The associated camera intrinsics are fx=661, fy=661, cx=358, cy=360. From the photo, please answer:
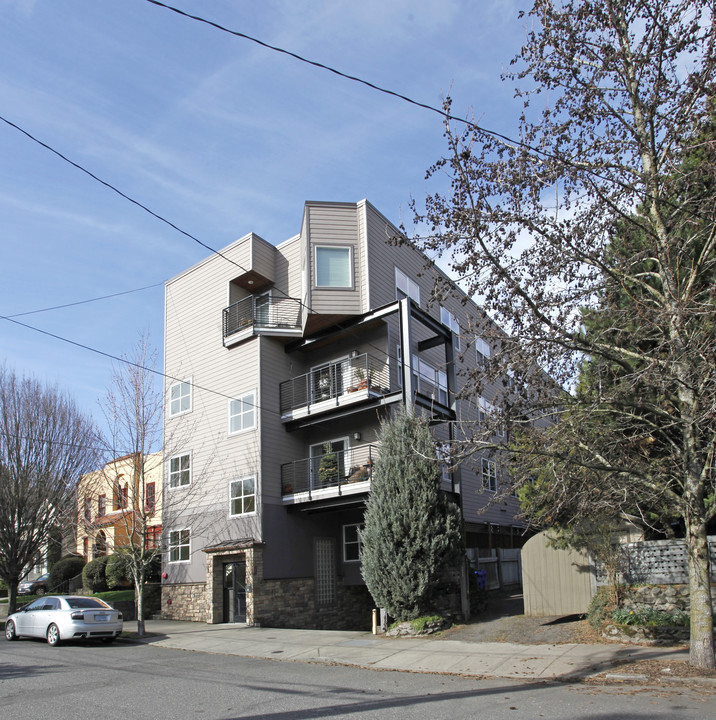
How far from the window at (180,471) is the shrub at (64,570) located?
38.6ft

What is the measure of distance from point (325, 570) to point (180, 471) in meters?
6.75

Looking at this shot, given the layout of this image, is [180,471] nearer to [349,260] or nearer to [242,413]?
[242,413]

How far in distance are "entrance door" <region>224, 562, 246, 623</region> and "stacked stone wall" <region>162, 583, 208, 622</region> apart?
0.86 metres


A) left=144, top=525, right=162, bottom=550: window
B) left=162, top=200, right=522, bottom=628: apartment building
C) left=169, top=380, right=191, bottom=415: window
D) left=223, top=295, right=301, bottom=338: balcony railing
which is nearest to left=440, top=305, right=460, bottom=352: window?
left=162, top=200, right=522, bottom=628: apartment building

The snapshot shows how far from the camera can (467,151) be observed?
10258 millimetres

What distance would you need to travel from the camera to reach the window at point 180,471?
24.8 meters

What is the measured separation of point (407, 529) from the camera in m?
16.5

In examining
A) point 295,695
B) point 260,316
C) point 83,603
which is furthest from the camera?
point 260,316

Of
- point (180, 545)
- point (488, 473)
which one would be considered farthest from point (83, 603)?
point (488, 473)

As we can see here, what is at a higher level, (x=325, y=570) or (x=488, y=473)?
(x=488, y=473)

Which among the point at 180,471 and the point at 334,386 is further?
the point at 180,471

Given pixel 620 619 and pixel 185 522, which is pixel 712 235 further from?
pixel 185 522

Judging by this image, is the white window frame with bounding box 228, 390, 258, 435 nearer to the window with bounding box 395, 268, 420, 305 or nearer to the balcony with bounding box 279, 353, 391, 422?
the balcony with bounding box 279, 353, 391, 422

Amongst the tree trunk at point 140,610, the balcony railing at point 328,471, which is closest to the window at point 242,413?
the balcony railing at point 328,471
